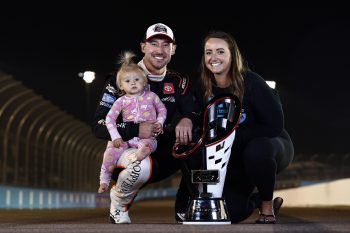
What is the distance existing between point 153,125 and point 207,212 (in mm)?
750

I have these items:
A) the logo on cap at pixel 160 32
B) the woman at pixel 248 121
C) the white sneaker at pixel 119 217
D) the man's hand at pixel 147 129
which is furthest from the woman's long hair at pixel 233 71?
the white sneaker at pixel 119 217

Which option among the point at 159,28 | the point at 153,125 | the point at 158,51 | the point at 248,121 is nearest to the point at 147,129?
the point at 153,125

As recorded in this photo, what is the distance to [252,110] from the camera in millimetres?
6992

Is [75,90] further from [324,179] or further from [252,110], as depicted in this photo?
[252,110]

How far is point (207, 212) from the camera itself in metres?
6.15

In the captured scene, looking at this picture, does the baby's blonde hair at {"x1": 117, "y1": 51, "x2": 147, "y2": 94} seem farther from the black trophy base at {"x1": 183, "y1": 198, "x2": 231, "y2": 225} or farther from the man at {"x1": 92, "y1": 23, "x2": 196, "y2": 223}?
the black trophy base at {"x1": 183, "y1": 198, "x2": 231, "y2": 225}

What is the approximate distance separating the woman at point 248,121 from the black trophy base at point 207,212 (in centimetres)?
60

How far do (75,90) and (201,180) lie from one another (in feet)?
96.0

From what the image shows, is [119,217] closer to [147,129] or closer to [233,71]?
[147,129]

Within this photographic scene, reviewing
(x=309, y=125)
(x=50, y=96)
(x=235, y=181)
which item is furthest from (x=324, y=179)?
(x=235, y=181)

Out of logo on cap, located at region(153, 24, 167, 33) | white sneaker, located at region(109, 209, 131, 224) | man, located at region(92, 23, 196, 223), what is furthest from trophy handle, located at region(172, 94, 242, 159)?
logo on cap, located at region(153, 24, 167, 33)

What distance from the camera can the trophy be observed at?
6172 millimetres

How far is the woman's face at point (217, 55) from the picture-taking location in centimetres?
671

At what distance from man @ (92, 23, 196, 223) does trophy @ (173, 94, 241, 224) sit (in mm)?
181
